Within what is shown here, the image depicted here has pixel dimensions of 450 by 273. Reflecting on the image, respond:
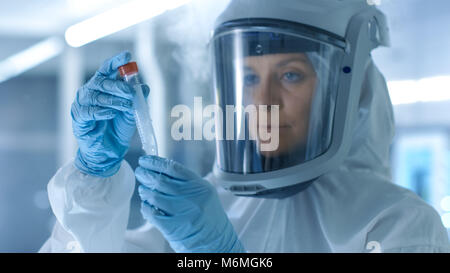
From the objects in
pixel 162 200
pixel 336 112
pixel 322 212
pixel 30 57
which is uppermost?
pixel 30 57

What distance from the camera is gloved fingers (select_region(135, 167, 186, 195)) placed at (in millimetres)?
829

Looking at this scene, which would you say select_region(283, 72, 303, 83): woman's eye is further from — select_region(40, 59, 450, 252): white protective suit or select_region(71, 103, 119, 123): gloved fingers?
select_region(71, 103, 119, 123): gloved fingers

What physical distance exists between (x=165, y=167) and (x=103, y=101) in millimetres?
220

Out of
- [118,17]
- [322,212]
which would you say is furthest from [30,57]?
[322,212]

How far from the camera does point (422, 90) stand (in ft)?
7.84

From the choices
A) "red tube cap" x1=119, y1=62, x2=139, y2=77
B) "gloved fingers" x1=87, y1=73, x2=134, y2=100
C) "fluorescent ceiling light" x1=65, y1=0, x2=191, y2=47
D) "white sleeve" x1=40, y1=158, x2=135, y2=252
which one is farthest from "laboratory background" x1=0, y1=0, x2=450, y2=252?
"red tube cap" x1=119, y1=62, x2=139, y2=77

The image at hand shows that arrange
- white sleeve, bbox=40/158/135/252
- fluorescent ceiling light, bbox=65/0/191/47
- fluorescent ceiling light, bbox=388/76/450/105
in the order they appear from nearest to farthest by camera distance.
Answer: white sleeve, bbox=40/158/135/252
fluorescent ceiling light, bbox=65/0/191/47
fluorescent ceiling light, bbox=388/76/450/105

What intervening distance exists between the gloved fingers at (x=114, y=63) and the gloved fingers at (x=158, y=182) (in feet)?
0.76

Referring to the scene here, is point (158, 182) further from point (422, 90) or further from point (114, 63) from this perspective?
point (422, 90)

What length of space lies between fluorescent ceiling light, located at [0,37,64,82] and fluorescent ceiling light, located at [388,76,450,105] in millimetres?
1934

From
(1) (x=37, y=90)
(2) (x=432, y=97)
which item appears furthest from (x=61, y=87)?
(2) (x=432, y=97)

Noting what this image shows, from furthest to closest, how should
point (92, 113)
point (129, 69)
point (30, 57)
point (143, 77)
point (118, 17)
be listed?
point (30, 57)
point (143, 77)
point (118, 17)
point (92, 113)
point (129, 69)

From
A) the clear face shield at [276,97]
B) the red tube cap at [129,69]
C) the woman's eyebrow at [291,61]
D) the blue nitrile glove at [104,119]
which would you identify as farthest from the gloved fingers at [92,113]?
the woman's eyebrow at [291,61]
